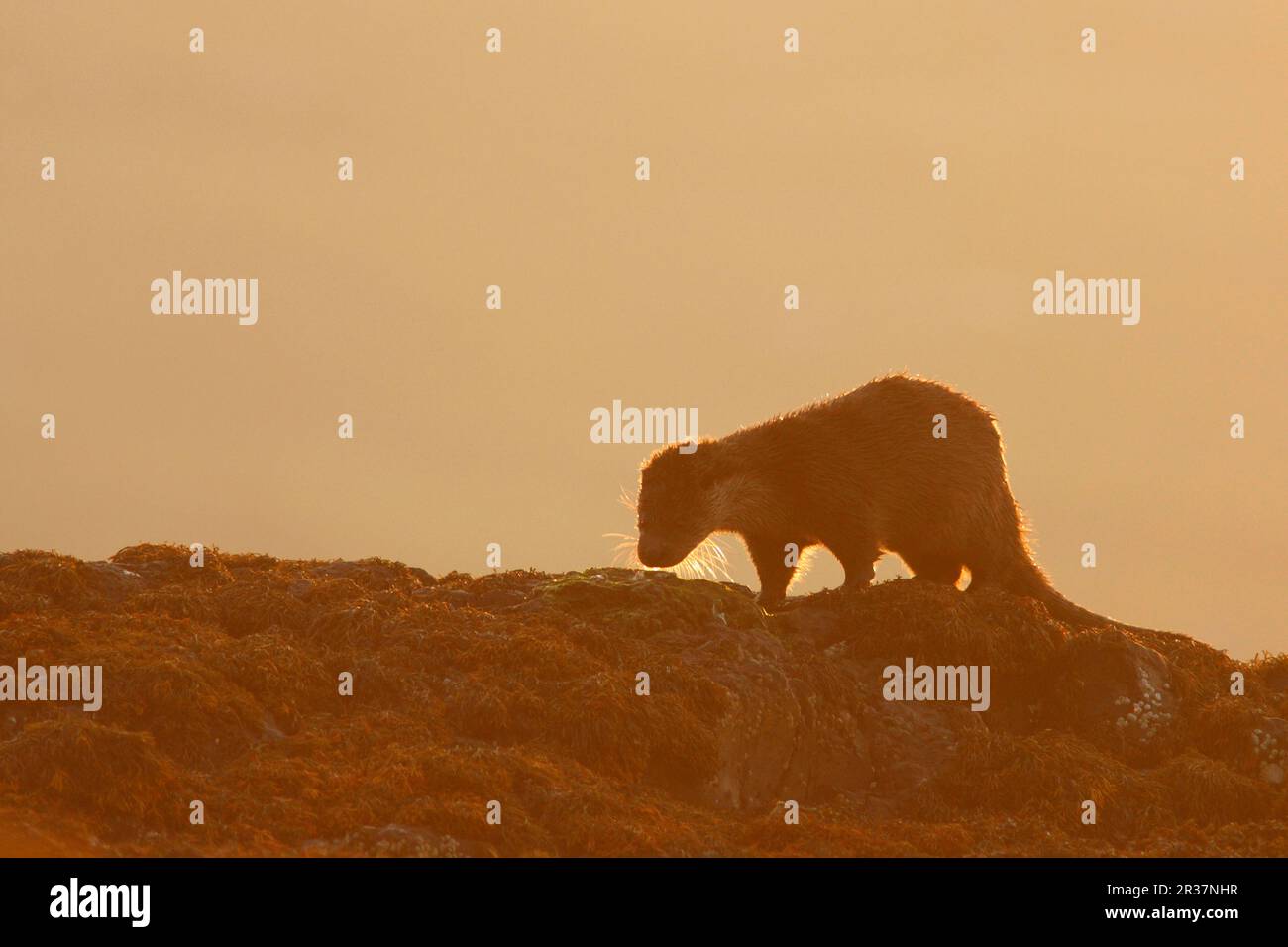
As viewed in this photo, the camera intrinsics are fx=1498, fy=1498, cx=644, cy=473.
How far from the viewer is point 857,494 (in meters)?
18.6

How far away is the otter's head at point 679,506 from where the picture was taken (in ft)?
60.8

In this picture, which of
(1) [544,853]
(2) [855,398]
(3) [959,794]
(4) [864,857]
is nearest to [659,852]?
(1) [544,853]

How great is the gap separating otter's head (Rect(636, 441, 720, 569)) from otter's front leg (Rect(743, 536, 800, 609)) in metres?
0.86

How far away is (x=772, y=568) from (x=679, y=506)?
161cm

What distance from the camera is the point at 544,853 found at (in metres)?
12.6

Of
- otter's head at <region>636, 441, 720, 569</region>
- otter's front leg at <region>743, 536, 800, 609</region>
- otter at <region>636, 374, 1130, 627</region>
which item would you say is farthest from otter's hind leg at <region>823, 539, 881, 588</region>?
otter's head at <region>636, 441, 720, 569</region>

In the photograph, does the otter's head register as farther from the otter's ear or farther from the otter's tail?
the otter's tail

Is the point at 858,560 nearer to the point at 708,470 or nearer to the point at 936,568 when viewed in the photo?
the point at 936,568

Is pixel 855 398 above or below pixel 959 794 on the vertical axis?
above

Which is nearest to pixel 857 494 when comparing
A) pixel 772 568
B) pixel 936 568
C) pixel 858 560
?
pixel 858 560

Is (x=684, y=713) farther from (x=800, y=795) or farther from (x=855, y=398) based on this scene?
(x=855, y=398)

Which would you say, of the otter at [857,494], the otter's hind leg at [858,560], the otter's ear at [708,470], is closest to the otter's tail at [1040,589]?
the otter at [857,494]

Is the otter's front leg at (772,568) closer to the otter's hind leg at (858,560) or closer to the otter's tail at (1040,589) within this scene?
the otter's hind leg at (858,560)
